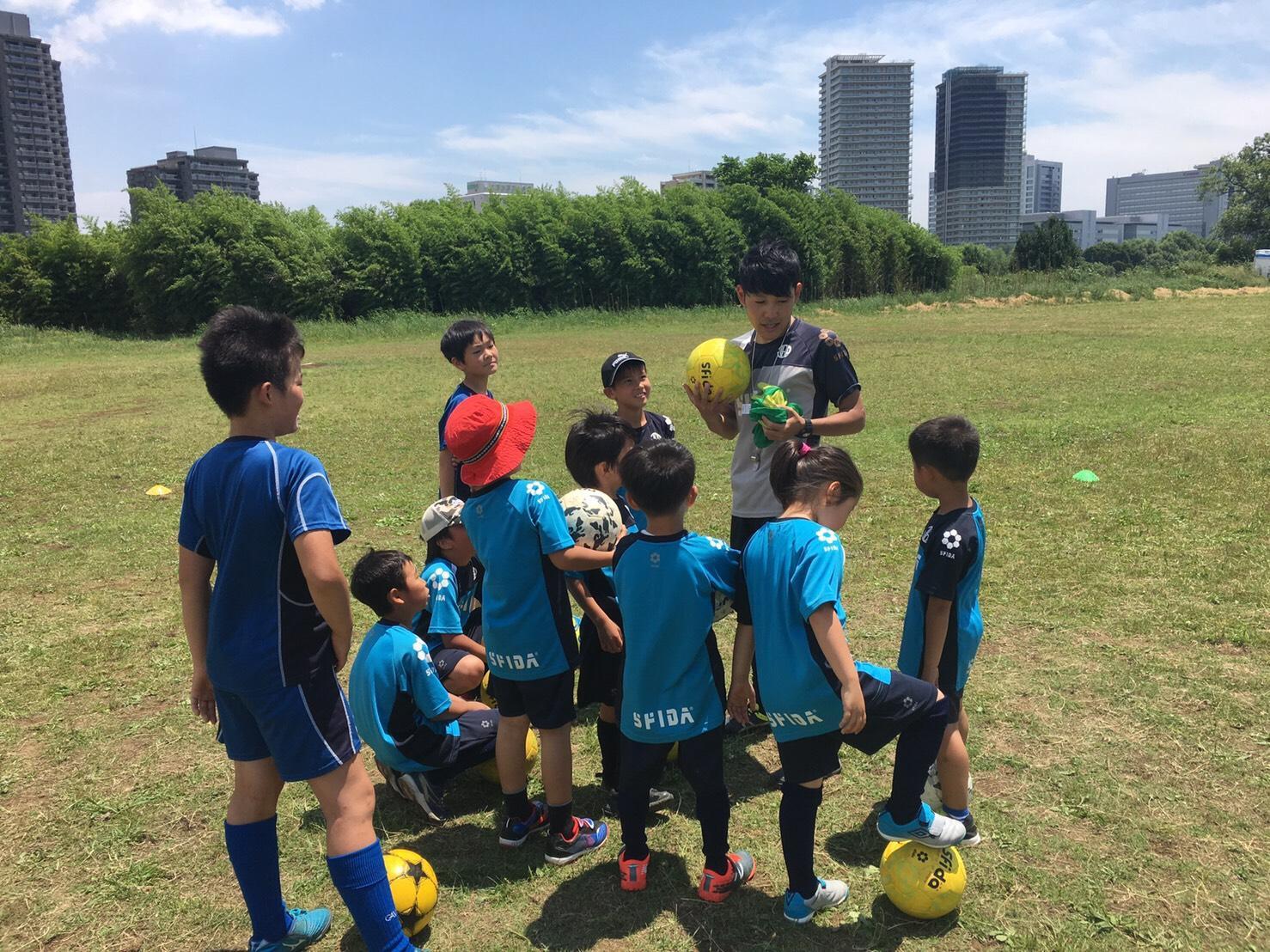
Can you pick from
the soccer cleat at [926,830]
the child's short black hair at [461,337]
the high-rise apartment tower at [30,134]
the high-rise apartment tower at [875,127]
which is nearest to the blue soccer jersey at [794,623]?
the soccer cleat at [926,830]

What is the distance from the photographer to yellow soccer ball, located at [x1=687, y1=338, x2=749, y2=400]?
3.79 meters

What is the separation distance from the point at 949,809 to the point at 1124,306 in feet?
108

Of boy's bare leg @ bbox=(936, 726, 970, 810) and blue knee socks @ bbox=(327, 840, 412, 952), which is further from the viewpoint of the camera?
boy's bare leg @ bbox=(936, 726, 970, 810)

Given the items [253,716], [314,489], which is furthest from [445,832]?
[314,489]

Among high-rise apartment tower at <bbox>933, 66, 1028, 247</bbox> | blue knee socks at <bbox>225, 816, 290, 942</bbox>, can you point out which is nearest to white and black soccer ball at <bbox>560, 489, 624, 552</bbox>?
blue knee socks at <bbox>225, 816, 290, 942</bbox>

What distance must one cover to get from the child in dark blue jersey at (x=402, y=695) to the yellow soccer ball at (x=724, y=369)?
1.51 metres

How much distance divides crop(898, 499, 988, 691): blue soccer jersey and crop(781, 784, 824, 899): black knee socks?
67 cm

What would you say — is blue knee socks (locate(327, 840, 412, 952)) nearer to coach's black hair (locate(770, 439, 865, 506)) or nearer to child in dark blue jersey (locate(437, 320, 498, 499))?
coach's black hair (locate(770, 439, 865, 506))

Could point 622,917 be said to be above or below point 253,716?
below

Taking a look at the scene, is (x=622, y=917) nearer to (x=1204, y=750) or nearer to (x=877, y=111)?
(x=1204, y=750)

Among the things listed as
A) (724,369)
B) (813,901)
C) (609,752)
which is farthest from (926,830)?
(724,369)

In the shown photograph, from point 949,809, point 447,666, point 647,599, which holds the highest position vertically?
point 647,599

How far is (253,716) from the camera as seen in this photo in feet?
8.18

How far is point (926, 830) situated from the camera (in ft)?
9.33
